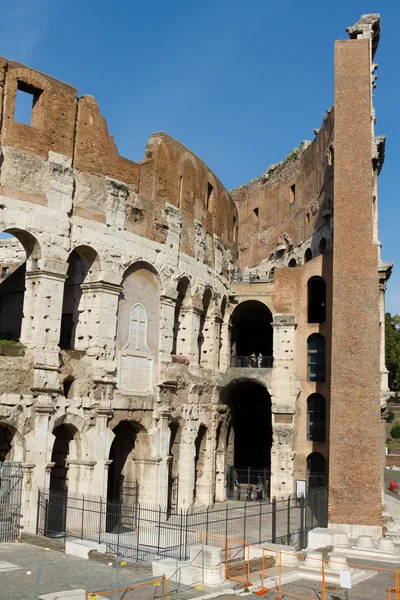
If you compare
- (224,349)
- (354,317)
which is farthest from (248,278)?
(354,317)

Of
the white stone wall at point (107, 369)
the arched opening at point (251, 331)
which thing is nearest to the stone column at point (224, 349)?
the arched opening at point (251, 331)

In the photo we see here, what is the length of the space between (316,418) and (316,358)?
2.57 metres

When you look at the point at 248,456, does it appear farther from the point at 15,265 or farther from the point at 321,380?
the point at 15,265

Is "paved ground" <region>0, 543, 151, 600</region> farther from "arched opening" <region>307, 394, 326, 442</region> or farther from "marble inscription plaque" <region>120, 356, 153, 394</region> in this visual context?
"arched opening" <region>307, 394, 326, 442</region>

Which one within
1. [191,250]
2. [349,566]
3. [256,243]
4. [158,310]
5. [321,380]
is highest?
[256,243]

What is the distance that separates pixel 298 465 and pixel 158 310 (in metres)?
9.67

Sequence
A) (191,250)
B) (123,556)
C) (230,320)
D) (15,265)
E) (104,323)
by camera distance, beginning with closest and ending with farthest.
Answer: (123,556) → (104,323) → (191,250) → (230,320) → (15,265)

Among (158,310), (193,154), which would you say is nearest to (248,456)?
(158,310)

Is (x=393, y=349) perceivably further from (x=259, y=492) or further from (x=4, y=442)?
(x=4, y=442)

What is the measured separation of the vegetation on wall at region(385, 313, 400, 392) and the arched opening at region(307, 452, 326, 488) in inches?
1371

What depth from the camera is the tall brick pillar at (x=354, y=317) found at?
21.8 meters

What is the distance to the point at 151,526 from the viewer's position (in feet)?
65.2

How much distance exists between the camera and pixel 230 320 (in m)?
31.0

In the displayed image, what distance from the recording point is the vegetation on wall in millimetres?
60531
